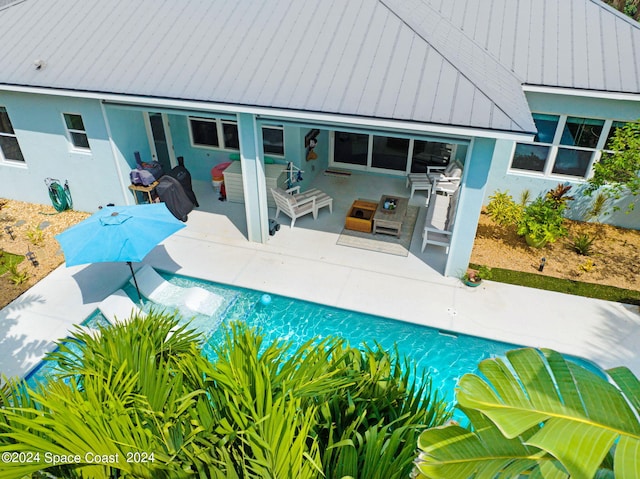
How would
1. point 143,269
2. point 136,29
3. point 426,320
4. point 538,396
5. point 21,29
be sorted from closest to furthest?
point 538,396, point 426,320, point 143,269, point 136,29, point 21,29

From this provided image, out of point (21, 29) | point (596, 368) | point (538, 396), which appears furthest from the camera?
point (21, 29)

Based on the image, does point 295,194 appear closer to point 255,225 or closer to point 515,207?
point 255,225

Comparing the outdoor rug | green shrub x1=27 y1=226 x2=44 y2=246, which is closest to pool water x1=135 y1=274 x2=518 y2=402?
the outdoor rug

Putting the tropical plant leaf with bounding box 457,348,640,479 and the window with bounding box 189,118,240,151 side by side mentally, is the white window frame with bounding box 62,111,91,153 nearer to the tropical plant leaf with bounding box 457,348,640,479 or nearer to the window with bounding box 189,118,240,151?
the window with bounding box 189,118,240,151

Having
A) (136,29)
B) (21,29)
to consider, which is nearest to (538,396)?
(136,29)

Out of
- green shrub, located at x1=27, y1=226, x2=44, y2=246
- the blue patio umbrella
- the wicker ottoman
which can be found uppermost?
the blue patio umbrella

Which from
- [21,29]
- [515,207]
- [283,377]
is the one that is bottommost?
[515,207]

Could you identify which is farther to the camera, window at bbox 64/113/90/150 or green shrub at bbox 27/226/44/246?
window at bbox 64/113/90/150
